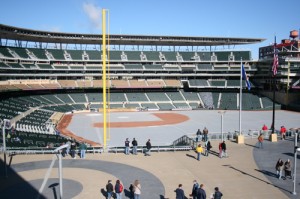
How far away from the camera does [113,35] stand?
252 feet

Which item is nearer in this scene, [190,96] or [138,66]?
[190,96]

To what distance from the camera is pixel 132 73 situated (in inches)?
3253

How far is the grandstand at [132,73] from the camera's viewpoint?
224 ft

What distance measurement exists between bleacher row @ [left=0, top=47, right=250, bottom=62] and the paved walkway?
201ft

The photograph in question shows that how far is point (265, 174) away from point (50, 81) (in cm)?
6737

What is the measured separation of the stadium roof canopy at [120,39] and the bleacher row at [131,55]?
303 centimetres

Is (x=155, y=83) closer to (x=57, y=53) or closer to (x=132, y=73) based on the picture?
(x=132, y=73)

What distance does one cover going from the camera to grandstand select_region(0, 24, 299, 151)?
6831 centimetres

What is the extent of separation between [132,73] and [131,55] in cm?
761

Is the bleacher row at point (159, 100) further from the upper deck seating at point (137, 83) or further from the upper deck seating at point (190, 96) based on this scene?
the upper deck seating at point (137, 83)

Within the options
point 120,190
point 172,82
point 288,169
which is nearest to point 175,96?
point 172,82

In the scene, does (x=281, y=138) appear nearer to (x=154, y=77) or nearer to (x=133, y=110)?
(x=133, y=110)

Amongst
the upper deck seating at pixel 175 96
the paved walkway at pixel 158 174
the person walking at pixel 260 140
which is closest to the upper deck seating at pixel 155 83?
the upper deck seating at pixel 175 96

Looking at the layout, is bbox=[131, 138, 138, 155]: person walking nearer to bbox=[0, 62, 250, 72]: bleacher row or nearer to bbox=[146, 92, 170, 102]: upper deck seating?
bbox=[146, 92, 170, 102]: upper deck seating
